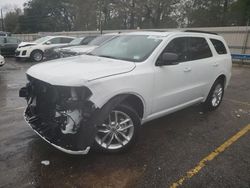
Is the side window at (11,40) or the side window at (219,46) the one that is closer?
the side window at (219,46)

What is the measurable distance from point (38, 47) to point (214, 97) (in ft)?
38.3

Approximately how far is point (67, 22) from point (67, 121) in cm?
5267

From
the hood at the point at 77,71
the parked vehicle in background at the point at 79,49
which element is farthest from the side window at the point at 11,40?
the hood at the point at 77,71

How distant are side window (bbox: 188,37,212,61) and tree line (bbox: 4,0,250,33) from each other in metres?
24.4

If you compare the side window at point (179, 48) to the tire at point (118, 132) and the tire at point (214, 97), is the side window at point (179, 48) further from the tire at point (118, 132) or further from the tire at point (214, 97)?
the tire at point (214, 97)

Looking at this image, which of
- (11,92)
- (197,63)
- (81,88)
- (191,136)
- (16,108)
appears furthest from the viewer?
(11,92)

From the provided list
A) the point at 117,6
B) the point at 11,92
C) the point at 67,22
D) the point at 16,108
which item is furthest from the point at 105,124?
the point at 67,22

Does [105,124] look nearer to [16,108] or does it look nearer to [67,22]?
[16,108]

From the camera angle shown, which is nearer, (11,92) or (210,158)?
(210,158)

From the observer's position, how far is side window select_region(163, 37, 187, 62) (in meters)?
3.92

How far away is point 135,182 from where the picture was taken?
2.80 meters

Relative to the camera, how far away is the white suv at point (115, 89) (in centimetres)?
282

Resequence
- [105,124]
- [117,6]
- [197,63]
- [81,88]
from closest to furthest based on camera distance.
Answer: [81,88], [105,124], [197,63], [117,6]

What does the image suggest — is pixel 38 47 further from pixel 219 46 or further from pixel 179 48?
pixel 179 48
